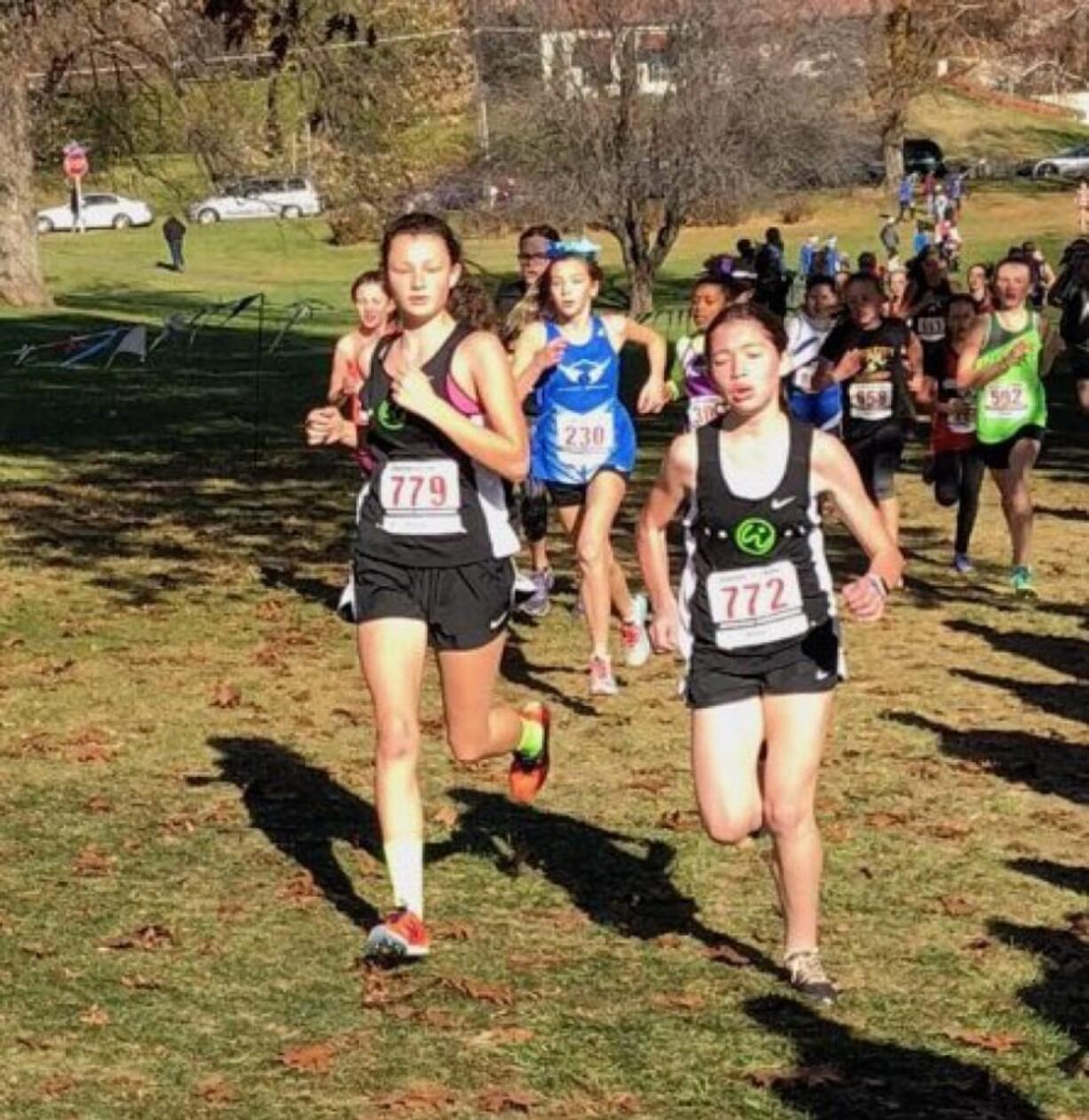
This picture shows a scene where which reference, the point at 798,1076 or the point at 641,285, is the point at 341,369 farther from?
the point at 641,285

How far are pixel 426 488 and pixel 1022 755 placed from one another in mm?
3620

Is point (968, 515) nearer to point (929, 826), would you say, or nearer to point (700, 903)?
point (929, 826)

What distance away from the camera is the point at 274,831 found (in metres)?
8.25

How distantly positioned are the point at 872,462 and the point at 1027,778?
4584 millimetres

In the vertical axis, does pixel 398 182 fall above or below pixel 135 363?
above

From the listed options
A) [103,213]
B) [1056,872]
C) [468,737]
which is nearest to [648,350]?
[1056,872]

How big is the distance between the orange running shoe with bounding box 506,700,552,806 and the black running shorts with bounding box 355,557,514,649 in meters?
0.91

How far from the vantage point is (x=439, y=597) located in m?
6.85

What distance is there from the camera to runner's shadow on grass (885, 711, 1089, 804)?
29.6ft

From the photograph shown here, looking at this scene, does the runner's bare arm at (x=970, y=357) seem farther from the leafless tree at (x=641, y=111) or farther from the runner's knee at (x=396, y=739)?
the leafless tree at (x=641, y=111)

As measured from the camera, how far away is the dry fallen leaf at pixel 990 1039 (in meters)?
6.05

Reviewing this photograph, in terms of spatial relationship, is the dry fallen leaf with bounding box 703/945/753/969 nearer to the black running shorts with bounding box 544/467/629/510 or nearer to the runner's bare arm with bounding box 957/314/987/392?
the black running shorts with bounding box 544/467/629/510

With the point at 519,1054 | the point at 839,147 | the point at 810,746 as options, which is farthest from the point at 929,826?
the point at 839,147

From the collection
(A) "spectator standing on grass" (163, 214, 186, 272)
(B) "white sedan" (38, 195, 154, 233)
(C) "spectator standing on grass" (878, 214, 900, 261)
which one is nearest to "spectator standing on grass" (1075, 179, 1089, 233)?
(C) "spectator standing on grass" (878, 214, 900, 261)
